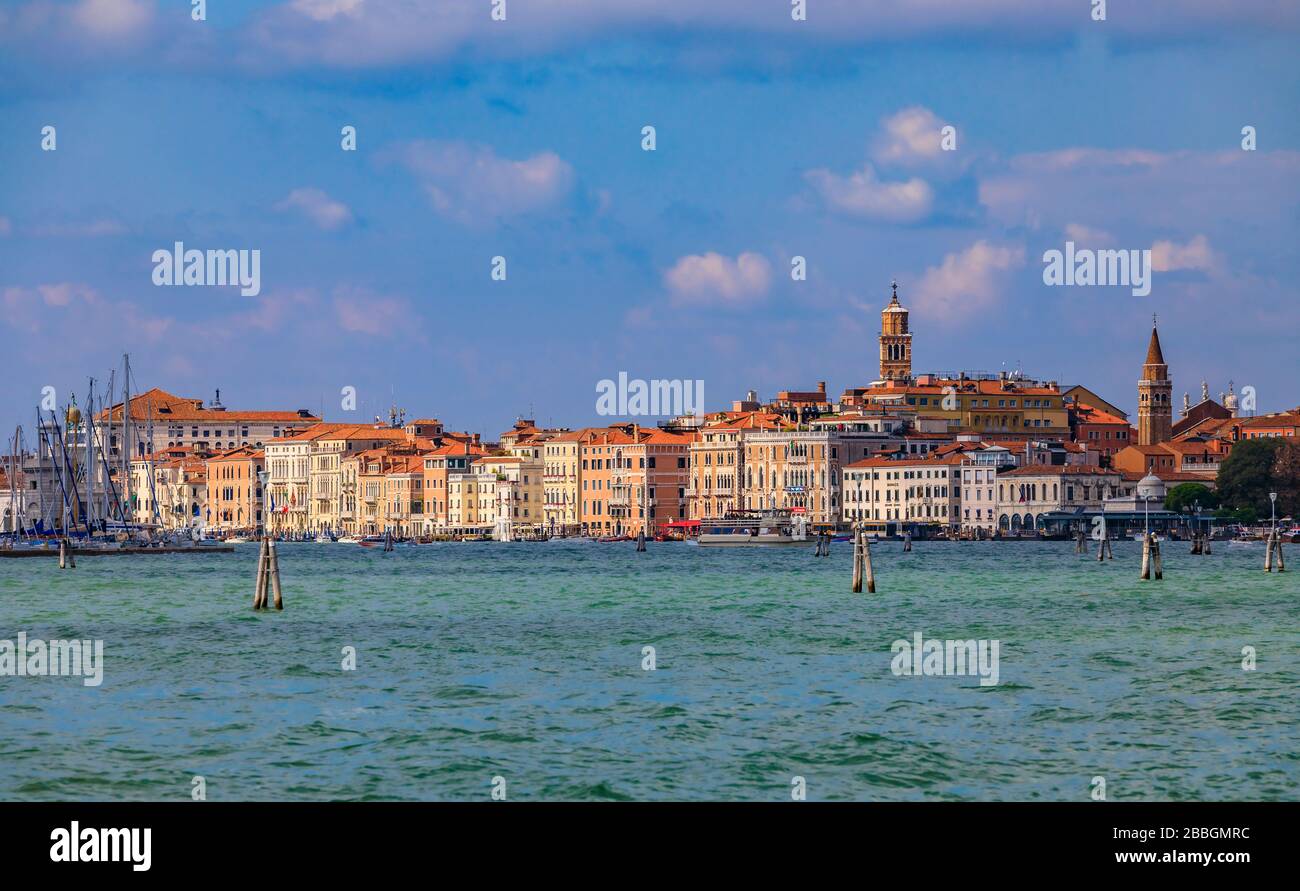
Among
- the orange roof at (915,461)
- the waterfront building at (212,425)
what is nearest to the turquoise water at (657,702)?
the orange roof at (915,461)

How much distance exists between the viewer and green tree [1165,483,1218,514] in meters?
109

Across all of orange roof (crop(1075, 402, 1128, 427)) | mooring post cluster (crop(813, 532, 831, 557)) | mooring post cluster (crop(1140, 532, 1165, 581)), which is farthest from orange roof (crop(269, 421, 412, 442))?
mooring post cluster (crop(1140, 532, 1165, 581))

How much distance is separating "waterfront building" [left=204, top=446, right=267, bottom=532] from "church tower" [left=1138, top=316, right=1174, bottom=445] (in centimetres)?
5401

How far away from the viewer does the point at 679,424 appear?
135625 mm

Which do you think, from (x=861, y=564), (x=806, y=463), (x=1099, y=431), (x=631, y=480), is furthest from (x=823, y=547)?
(x=1099, y=431)

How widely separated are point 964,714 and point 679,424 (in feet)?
381

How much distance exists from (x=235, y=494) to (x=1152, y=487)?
201ft

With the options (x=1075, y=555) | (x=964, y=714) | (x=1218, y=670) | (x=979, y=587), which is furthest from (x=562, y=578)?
(x=964, y=714)

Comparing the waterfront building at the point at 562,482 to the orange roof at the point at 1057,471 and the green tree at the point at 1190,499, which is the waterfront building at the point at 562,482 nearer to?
the orange roof at the point at 1057,471

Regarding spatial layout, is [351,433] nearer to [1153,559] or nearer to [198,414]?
[198,414]

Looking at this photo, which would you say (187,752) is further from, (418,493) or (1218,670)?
(418,493)

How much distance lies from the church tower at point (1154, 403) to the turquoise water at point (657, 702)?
94.7m

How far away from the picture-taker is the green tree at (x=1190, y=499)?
109312 mm

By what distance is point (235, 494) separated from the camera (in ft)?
481
